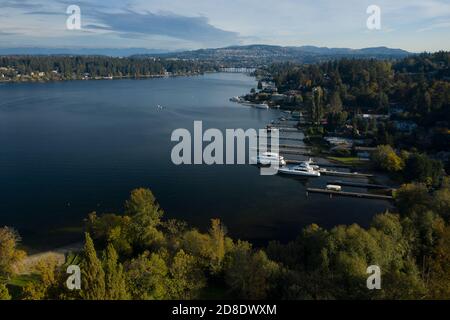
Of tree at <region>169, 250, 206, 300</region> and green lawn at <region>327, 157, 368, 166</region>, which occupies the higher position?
green lawn at <region>327, 157, 368, 166</region>

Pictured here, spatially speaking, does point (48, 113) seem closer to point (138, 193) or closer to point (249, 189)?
point (249, 189)

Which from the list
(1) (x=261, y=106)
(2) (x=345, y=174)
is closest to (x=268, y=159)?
(2) (x=345, y=174)

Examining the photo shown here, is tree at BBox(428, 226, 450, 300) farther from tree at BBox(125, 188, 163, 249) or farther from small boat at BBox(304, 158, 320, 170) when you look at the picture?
small boat at BBox(304, 158, 320, 170)

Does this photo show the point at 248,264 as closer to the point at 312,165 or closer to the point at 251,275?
the point at 251,275

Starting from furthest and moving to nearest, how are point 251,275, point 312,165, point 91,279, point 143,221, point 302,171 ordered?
point 312,165 → point 302,171 → point 143,221 → point 251,275 → point 91,279

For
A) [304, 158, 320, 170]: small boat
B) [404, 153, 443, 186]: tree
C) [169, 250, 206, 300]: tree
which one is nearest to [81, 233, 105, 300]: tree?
[169, 250, 206, 300]: tree

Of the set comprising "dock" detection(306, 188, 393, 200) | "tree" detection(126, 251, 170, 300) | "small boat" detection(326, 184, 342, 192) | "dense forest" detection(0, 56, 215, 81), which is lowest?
"dock" detection(306, 188, 393, 200)
